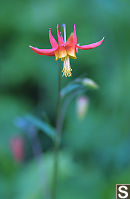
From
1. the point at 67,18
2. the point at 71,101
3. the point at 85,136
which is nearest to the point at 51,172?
the point at 85,136

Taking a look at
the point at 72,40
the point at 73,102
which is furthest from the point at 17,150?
the point at 72,40

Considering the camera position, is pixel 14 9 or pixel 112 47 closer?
pixel 112 47

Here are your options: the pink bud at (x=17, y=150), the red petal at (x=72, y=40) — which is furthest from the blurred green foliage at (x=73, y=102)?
the red petal at (x=72, y=40)

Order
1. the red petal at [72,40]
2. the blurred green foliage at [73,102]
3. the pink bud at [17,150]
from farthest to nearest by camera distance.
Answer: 1. the pink bud at [17,150]
2. the blurred green foliage at [73,102]
3. the red petal at [72,40]

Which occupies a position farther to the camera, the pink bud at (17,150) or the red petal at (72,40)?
the pink bud at (17,150)

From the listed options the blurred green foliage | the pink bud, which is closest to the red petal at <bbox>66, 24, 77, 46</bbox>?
the blurred green foliage

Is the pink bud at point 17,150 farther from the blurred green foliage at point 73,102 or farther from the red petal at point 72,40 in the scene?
the red petal at point 72,40

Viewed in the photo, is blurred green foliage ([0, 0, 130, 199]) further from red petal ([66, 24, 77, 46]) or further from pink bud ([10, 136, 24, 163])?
red petal ([66, 24, 77, 46])

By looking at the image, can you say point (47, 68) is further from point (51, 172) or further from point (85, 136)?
point (51, 172)
